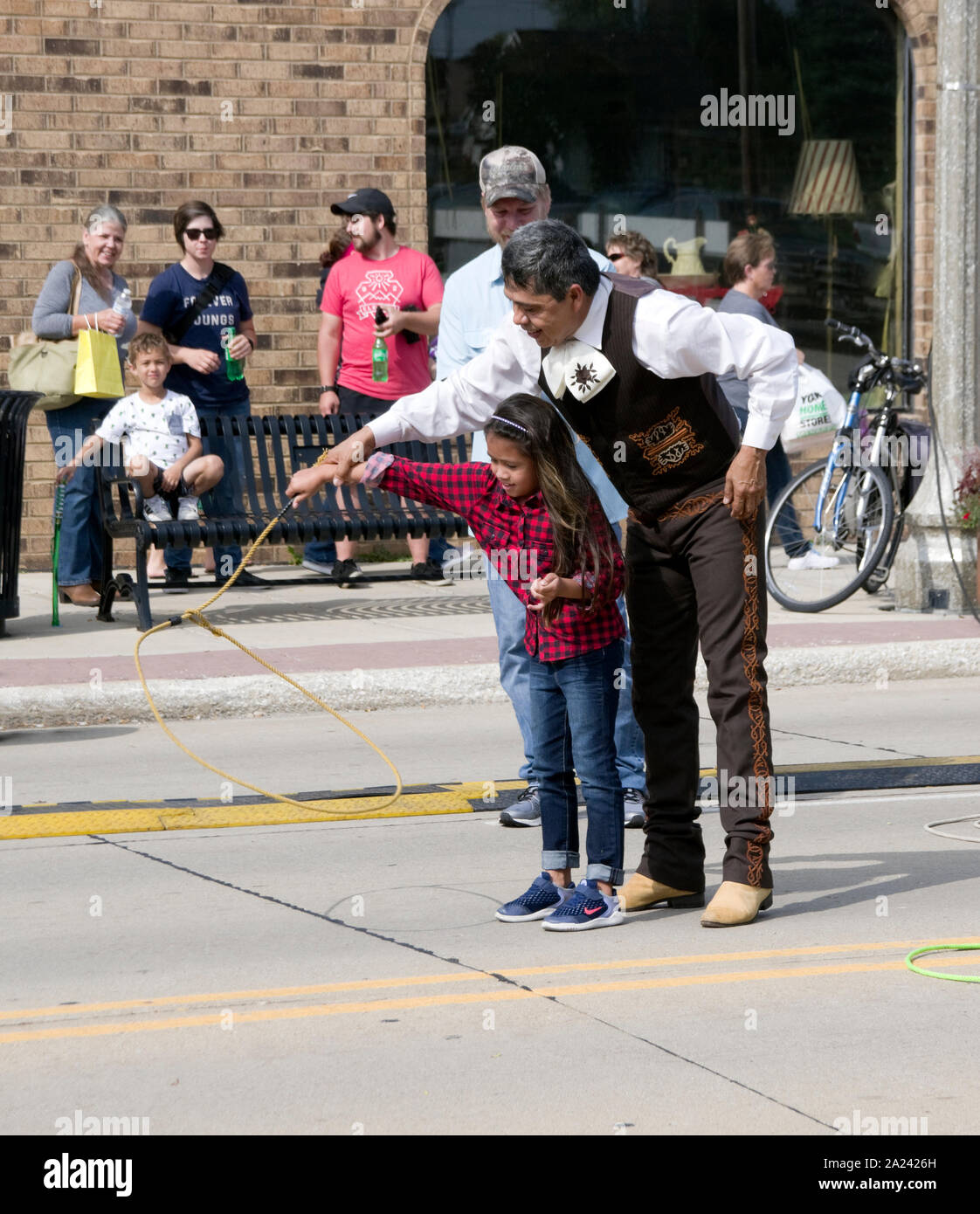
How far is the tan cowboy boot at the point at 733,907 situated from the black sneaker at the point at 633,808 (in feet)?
4.18

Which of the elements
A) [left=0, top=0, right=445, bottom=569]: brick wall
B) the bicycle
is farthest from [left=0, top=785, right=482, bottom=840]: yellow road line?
[left=0, top=0, right=445, bottom=569]: brick wall

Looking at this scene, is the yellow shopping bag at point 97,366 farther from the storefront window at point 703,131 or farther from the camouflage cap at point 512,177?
the camouflage cap at point 512,177

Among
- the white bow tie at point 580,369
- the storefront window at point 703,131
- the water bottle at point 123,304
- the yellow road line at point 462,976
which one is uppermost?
the storefront window at point 703,131

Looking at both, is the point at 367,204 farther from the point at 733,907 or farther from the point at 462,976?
the point at 462,976

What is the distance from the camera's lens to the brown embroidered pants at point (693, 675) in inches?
215

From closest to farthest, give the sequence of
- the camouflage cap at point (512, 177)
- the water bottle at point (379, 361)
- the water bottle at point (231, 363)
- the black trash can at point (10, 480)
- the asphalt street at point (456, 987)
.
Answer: the asphalt street at point (456, 987) < the camouflage cap at point (512, 177) < the black trash can at point (10, 480) < the water bottle at point (231, 363) < the water bottle at point (379, 361)

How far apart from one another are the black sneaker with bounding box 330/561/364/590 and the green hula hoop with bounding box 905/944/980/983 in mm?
7967

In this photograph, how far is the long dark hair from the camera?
5.43m

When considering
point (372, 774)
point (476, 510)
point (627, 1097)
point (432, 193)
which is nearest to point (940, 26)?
point (432, 193)

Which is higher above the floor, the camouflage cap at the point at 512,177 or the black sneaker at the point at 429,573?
the camouflage cap at the point at 512,177

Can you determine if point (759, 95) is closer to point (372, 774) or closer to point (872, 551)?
point (872, 551)

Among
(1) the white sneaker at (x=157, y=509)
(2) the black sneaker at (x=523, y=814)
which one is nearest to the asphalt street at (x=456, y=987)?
(2) the black sneaker at (x=523, y=814)

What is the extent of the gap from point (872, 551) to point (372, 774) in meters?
4.91

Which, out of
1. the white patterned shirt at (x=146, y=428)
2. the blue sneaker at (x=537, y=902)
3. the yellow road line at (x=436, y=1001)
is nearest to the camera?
the yellow road line at (x=436, y=1001)
